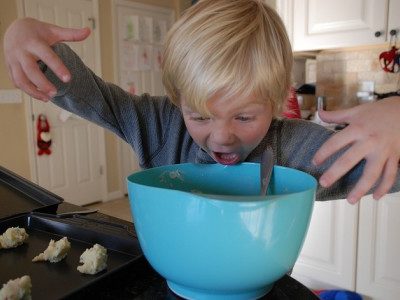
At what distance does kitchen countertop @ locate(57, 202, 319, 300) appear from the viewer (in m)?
0.39

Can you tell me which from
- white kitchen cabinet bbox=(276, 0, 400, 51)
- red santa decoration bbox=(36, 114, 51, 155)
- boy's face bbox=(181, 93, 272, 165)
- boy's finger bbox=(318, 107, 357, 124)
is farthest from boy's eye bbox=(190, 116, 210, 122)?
red santa decoration bbox=(36, 114, 51, 155)

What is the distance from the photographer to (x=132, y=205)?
38 cm

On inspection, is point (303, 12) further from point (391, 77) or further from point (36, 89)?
point (36, 89)

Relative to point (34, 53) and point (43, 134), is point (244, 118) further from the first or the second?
point (43, 134)

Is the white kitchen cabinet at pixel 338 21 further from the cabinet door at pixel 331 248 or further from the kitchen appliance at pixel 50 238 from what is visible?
the kitchen appliance at pixel 50 238

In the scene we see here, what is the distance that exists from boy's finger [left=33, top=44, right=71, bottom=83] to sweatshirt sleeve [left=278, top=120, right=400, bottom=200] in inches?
16.3

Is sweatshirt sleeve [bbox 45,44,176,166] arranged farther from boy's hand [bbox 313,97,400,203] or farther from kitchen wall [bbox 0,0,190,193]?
kitchen wall [bbox 0,0,190,193]

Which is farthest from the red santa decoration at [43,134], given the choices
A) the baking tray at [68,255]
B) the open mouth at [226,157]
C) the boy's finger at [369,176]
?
the boy's finger at [369,176]

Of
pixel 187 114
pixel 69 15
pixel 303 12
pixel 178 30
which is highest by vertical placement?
pixel 69 15

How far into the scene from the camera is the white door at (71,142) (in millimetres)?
2861

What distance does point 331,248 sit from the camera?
1.67 meters

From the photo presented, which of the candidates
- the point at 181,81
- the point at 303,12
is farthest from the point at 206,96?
the point at 303,12

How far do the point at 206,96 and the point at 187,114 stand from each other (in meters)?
0.08

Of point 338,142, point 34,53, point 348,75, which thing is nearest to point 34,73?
point 34,53
